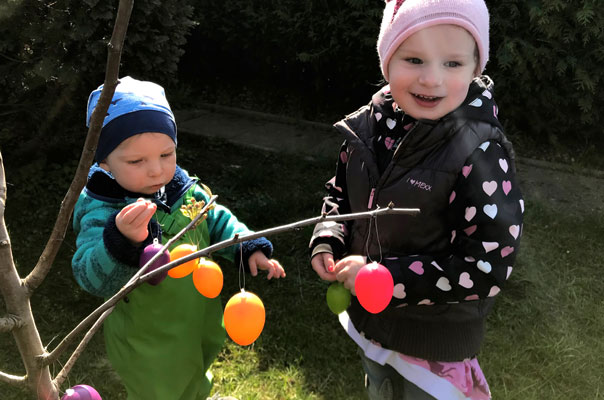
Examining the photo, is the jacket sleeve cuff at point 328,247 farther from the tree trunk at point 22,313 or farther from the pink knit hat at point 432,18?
the tree trunk at point 22,313

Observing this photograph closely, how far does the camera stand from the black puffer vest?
1.58 m

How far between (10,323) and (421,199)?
3.50 feet

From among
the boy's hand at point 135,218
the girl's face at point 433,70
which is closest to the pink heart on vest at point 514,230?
the girl's face at point 433,70

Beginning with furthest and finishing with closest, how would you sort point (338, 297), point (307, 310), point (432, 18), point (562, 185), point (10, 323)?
1. point (562, 185)
2. point (307, 310)
3. point (338, 297)
4. point (432, 18)
5. point (10, 323)

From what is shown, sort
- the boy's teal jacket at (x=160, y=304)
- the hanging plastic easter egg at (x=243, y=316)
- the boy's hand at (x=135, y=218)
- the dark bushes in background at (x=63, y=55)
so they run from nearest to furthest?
the hanging plastic easter egg at (x=243, y=316)
the boy's hand at (x=135, y=218)
the boy's teal jacket at (x=160, y=304)
the dark bushes in background at (x=63, y=55)

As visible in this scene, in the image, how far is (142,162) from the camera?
1.64 m

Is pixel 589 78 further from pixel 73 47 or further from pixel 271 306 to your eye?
pixel 73 47

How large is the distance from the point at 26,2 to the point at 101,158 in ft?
8.71

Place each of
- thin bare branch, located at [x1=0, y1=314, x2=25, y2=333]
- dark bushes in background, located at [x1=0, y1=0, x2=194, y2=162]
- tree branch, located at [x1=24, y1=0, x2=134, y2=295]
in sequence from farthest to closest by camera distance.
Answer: dark bushes in background, located at [x1=0, y1=0, x2=194, y2=162] → thin bare branch, located at [x1=0, y1=314, x2=25, y2=333] → tree branch, located at [x1=24, y1=0, x2=134, y2=295]

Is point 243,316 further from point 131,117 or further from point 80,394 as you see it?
point 131,117

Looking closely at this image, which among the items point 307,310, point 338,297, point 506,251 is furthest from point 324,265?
point 307,310

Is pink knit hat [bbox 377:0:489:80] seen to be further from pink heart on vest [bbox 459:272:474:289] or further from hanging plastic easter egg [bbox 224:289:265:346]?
hanging plastic easter egg [bbox 224:289:265:346]

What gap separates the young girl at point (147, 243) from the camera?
1562 mm

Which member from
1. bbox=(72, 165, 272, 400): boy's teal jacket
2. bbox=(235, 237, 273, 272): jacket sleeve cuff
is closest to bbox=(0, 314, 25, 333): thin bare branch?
bbox=(72, 165, 272, 400): boy's teal jacket
